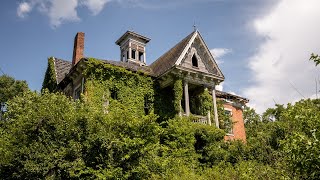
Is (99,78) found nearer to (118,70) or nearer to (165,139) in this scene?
(118,70)

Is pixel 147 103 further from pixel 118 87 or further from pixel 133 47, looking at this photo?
pixel 133 47

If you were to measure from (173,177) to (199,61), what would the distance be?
13.6 meters

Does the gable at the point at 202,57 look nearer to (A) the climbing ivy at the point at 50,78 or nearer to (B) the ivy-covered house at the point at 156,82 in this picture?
(B) the ivy-covered house at the point at 156,82

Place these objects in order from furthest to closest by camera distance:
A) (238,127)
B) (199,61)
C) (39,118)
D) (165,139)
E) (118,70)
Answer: (238,127)
(199,61)
(118,70)
(165,139)
(39,118)

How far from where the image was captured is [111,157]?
1345 centimetres

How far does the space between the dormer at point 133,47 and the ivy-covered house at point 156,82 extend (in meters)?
4.90

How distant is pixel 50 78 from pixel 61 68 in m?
1.29

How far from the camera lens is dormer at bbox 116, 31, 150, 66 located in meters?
32.1

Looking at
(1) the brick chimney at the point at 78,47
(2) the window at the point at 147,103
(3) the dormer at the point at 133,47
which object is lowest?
(2) the window at the point at 147,103

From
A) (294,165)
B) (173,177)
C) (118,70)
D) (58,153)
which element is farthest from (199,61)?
(294,165)

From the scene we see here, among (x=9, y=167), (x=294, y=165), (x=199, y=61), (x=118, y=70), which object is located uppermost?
(x=199, y=61)

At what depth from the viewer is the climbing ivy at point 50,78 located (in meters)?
27.6

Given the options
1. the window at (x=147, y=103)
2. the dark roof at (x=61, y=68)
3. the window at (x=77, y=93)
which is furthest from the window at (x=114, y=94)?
the dark roof at (x=61, y=68)

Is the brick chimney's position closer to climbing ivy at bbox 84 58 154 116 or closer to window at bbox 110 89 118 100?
climbing ivy at bbox 84 58 154 116
